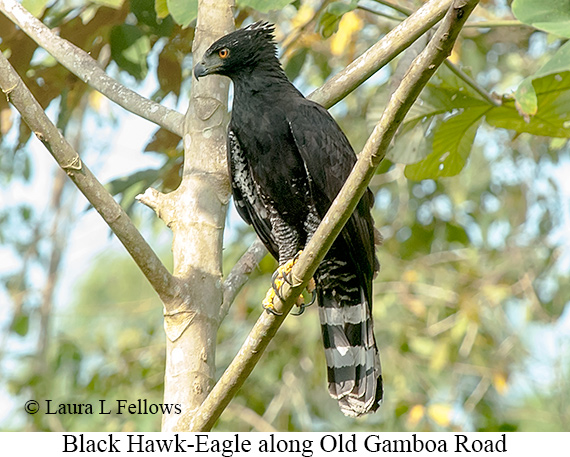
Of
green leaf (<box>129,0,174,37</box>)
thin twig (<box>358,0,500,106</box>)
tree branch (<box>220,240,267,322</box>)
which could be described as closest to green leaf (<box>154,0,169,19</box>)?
green leaf (<box>129,0,174,37</box>)

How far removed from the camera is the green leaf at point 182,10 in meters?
2.88

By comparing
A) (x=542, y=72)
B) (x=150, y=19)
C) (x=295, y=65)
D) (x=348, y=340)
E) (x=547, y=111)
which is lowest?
(x=348, y=340)

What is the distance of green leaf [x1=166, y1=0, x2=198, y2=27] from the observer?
2.88 metres

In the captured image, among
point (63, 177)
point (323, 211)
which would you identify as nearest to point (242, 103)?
point (323, 211)

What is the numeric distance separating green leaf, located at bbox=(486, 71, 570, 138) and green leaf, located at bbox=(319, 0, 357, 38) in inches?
32.7

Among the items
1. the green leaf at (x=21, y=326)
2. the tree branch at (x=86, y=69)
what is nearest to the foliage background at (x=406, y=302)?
the green leaf at (x=21, y=326)

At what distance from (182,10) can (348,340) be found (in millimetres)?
1581

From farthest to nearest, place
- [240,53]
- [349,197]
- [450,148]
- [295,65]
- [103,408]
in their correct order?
[103,408] → [295,65] → [450,148] → [240,53] → [349,197]

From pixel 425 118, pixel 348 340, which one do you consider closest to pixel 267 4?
pixel 425 118

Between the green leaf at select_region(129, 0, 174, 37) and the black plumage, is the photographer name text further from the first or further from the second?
the green leaf at select_region(129, 0, 174, 37)

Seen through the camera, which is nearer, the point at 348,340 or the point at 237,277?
the point at 237,277

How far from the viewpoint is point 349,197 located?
74.8 inches

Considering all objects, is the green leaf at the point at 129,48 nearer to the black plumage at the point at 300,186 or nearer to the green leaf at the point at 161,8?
the green leaf at the point at 161,8

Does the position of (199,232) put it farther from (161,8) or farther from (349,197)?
(161,8)
